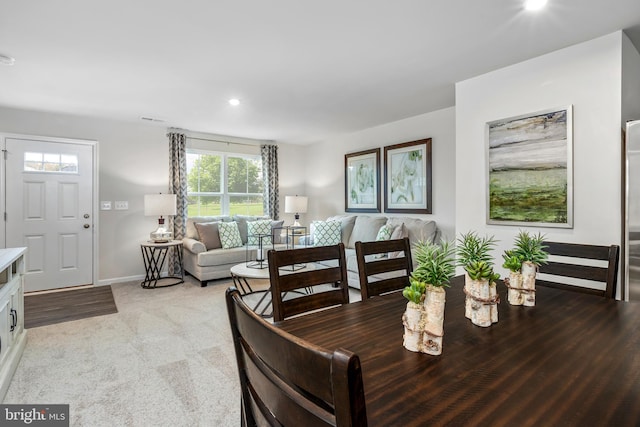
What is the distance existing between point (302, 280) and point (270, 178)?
504cm

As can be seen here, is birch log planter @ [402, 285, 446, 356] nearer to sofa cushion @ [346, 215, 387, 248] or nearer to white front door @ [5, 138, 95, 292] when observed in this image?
sofa cushion @ [346, 215, 387, 248]

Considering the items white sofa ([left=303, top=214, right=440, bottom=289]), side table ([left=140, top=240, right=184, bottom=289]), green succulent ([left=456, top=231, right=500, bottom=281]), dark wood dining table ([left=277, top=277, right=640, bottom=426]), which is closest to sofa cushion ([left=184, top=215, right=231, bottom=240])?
side table ([left=140, top=240, right=184, bottom=289])

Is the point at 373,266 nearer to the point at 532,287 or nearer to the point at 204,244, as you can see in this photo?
the point at 532,287

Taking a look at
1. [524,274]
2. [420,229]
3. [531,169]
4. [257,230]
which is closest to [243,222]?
[257,230]

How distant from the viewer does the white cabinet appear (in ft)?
6.91

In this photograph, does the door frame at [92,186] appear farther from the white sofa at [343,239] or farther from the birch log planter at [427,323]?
the birch log planter at [427,323]

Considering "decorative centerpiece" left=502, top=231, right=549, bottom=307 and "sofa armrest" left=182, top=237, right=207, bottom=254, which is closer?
"decorative centerpiece" left=502, top=231, right=549, bottom=307

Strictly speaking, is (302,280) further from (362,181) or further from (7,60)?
(362,181)

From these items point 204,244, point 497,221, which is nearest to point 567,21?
point 497,221

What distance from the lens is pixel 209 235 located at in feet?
16.9

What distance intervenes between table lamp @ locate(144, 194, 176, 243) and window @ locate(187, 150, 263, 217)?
746mm

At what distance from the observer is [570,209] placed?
2.55 m

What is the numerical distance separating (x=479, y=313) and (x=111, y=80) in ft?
12.2

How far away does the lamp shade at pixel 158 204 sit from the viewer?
477cm
